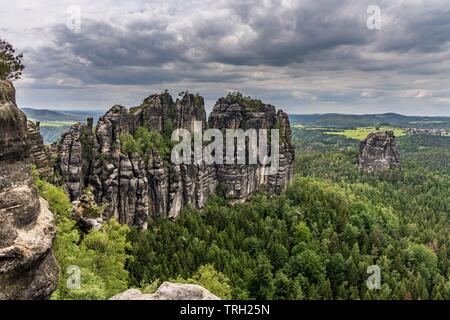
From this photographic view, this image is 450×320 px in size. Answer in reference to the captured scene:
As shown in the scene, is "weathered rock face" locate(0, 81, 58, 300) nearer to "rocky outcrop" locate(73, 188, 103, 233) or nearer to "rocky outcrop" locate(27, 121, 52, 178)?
"rocky outcrop" locate(73, 188, 103, 233)

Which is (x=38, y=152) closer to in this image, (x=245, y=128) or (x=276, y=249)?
(x=276, y=249)

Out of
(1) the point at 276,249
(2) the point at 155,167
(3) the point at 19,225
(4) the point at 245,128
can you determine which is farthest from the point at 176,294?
(4) the point at 245,128

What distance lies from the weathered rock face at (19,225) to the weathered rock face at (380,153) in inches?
7243

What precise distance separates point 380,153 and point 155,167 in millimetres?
141206

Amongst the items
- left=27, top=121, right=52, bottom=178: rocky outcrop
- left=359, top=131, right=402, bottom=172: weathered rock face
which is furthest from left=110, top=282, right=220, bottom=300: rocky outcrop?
left=359, top=131, right=402, bottom=172: weathered rock face

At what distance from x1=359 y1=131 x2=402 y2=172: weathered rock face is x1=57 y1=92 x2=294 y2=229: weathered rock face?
9511 cm

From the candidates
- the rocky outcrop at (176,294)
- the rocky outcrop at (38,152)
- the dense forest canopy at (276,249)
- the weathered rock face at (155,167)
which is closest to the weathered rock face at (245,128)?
the weathered rock face at (155,167)

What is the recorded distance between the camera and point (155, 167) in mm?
76438

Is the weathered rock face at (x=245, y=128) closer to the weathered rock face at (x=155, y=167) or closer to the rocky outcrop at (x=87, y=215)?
the weathered rock face at (x=155, y=167)

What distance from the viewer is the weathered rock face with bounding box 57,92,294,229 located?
67.5 m

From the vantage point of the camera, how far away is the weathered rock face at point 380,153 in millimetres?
183875

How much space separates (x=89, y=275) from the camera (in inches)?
1171

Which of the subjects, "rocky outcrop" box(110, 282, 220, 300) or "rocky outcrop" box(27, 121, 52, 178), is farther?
"rocky outcrop" box(27, 121, 52, 178)
